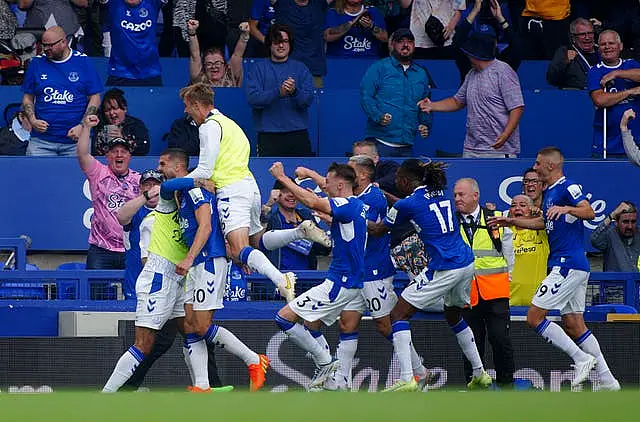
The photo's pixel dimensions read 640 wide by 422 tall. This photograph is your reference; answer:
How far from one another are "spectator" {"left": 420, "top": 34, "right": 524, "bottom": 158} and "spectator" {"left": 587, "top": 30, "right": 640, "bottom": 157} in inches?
36.5

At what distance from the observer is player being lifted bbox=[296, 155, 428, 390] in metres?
12.0

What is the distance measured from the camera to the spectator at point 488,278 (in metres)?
12.3

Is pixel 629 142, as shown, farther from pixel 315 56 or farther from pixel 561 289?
pixel 315 56

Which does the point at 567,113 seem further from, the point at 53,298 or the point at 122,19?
the point at 53,298

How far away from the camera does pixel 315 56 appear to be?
17266 mm

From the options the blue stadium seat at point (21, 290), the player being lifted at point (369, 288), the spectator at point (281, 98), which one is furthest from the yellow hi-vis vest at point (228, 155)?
the spectator at point (281, 98)

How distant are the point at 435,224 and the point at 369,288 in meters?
0.78

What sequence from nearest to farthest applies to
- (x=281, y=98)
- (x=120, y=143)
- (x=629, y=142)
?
(x=120, y=143) < (x=629, y=142) < (x=281, y=98)

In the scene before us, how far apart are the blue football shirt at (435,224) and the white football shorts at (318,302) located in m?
0.71

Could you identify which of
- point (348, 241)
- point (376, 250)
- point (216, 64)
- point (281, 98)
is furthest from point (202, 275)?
point (216, 64)

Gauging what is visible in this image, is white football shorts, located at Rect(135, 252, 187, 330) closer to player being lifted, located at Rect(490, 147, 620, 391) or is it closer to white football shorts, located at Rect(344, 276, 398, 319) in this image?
white football shorts, located at Rect(344, 276, 398, 319)

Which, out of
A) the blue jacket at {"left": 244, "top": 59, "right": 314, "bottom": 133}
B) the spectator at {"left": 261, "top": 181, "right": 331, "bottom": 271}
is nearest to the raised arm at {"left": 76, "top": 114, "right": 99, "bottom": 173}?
the spectator at {"left": 261, "top": 181, "right": 331, "bottom": 271}

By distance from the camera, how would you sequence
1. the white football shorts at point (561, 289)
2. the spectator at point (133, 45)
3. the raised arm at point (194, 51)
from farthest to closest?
the spectator at point (133, 45), the raised arm at point (194, 51), the white football shorts at point (561, 289)

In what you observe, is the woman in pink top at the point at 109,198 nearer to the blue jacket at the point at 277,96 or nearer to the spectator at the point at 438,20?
the blue jacket at the point at 277,96
